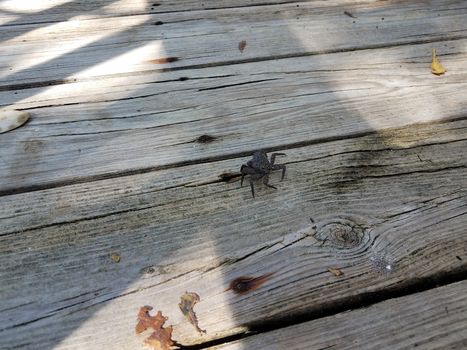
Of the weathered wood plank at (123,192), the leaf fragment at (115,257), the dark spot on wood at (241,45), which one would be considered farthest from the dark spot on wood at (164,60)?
Result: the leaf fragment at (115,257)

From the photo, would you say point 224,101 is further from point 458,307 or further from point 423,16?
point 423,16

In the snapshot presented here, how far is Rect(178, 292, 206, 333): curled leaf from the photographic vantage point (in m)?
1.21

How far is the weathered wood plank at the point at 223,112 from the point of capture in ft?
5.58

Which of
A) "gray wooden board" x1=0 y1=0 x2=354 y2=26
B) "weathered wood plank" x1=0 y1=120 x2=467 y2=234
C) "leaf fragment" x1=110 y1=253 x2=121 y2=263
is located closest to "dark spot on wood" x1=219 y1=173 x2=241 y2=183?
"weathered wood plank" x1=0 y1=120 x2=467 y2=234

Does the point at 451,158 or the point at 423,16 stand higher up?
the point at 423,16

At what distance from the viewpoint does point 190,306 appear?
4.06 ft

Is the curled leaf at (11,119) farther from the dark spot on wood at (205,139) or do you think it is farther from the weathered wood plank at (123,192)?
the dark spot on wood at (205,139)

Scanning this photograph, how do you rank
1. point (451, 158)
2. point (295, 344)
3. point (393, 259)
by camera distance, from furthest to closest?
point (451, 158) → point (393, 259) → point (295, 344)

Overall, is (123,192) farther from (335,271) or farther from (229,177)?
(335,271)

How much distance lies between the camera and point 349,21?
2.62 metres

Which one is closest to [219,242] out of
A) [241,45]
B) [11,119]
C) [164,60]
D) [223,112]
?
[223,112]

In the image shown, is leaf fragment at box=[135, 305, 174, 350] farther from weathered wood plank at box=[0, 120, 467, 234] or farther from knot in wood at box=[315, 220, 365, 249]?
knot in wood at box=[315, 220, 365, 249]

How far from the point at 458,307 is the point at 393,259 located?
8.5 inches

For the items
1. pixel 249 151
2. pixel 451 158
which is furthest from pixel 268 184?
pixel 451 158
